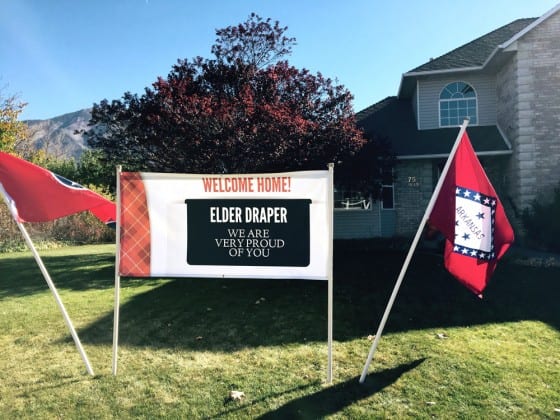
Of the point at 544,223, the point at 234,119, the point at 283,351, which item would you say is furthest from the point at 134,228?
the point at 544,223

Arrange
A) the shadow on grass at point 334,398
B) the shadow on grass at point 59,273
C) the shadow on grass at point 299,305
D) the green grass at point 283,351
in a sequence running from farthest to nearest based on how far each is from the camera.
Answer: the shadow on grass at point 59,273
the shadow on grass at point 299,305
the green grass at point 283,351
the shadow on grass at point 334,398

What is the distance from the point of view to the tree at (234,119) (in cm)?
917

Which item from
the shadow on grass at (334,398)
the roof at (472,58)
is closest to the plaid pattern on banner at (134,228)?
the shadow on grass at (334,398)

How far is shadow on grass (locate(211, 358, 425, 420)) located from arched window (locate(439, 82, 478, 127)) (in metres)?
13.5

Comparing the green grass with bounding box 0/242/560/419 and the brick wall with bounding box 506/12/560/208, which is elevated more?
the brick wall with bounding box 506/12/560/208

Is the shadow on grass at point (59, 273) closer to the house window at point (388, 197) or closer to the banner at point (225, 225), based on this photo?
the banner at point (225, 225)

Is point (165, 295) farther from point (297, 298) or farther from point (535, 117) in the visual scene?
point (535, 117)

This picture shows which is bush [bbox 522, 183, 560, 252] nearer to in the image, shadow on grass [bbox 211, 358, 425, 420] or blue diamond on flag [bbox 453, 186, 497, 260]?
blue diamond on flag [bbox 453, 186, 497, 260]

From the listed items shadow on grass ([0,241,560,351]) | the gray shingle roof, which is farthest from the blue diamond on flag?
the gray shingle roof

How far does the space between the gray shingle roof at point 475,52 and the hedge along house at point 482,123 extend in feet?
0.12

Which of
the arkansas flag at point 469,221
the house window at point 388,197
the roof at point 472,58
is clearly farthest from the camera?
the house window at point 388,197

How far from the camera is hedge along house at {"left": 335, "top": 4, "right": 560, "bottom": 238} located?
12930 mm

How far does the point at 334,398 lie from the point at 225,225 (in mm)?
1968

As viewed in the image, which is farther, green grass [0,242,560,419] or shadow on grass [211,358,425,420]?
green grass [0,242,560,419]
